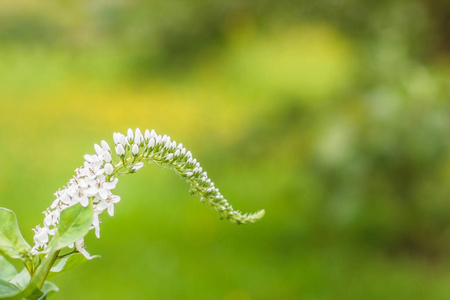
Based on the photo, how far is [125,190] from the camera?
4457 mm

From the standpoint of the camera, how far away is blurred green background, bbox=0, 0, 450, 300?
3359 mm

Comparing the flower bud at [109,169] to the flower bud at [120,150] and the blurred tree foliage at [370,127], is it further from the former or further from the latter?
the blurred tree foliage at [370,127]

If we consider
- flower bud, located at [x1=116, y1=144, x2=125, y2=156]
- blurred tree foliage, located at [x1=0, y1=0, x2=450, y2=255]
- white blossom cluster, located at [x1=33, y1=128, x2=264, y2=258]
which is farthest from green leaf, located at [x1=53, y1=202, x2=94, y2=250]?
blurred tree foliage, located at [x1=0, y1=0, x2=450, y2=255]

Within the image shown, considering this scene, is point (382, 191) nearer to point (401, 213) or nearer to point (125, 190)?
point (401, 213)

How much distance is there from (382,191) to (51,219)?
3.16 m

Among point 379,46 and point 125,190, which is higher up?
point 379,46

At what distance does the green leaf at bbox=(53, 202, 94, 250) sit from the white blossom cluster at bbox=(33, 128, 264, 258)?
0.04 feet

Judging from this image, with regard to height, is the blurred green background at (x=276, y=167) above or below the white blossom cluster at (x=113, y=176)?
above

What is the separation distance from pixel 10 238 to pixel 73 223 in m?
0.09

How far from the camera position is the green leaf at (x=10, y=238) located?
28.7 inches

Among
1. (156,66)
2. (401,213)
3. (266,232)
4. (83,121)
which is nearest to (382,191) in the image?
(401,213)

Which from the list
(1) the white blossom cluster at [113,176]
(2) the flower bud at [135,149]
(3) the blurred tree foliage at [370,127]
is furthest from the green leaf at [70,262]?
(3) the blurred tree foliage at [370,127]

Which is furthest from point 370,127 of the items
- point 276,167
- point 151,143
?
point 151,143

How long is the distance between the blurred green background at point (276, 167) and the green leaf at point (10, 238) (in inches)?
104
